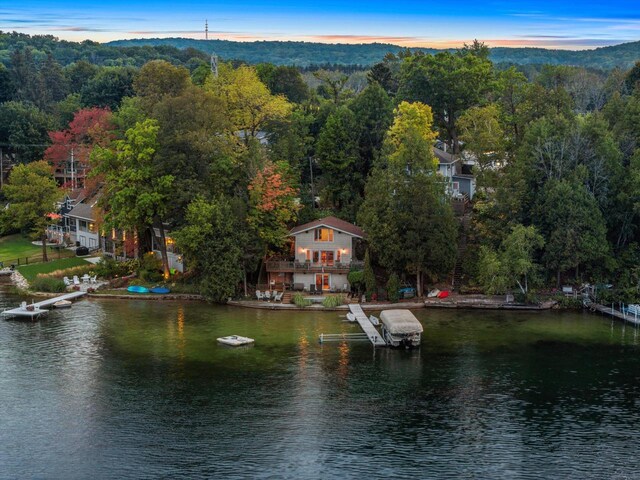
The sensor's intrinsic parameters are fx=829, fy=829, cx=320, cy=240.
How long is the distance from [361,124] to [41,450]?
52.2 m

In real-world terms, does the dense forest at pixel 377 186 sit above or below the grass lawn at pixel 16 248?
above

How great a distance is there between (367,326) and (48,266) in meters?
36.0

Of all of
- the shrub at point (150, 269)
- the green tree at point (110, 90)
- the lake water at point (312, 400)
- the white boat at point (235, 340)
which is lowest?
the lake water at point (312, 400)

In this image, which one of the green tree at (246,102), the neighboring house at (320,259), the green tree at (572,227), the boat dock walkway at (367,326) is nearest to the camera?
the boat dock walkway at (367,326)

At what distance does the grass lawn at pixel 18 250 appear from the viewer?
86.4 meters

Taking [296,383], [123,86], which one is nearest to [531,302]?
[296,383]

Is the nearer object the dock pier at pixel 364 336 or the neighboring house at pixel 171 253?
the dock pier at pixel 364 336

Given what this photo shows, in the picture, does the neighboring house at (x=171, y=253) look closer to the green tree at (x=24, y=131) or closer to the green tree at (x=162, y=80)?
the green tree at (x=162, y=80)

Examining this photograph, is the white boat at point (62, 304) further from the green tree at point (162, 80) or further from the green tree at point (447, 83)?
the green tree at point (447, 83)

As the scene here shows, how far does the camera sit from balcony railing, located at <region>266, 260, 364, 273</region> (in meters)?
69.8

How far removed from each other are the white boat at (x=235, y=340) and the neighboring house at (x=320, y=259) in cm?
1455

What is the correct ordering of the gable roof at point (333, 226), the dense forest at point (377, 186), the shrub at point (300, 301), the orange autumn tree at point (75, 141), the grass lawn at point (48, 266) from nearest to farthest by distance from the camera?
1. the shrub at point (300, 301)
2. the dense forest at point (377, 186)
3. the gable roof at point (333, 226)
4. the grass lawn at point (48, 266)
5. the orange autumn tree at point (75, 141)

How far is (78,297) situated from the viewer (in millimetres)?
70125

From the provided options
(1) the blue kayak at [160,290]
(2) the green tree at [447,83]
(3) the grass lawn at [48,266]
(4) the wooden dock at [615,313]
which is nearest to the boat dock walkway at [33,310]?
(1) the blue kayak at [160,290]
